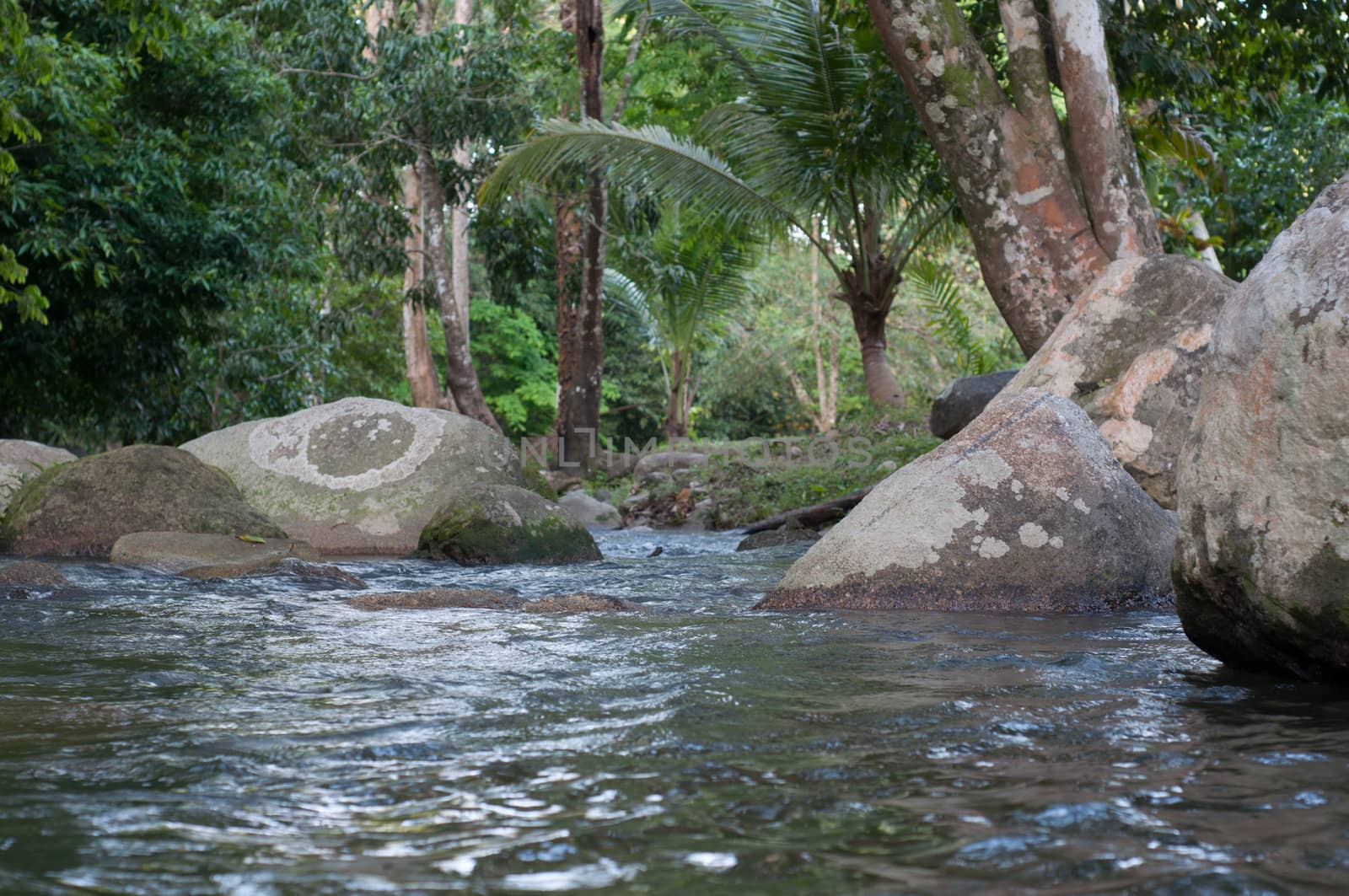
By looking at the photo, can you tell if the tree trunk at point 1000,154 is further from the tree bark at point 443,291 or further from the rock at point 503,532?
the tree bark at point 443,291

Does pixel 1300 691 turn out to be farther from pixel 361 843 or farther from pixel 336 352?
pixel 336 352

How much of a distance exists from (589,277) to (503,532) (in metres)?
8.67

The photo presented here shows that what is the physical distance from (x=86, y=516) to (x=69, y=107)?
4714 millimetres

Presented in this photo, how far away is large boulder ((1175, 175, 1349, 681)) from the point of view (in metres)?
2.95

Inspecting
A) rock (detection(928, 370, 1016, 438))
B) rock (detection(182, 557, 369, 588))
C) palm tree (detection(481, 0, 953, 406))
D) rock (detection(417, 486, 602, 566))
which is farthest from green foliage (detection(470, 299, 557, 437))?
rock (detection(182, 557, 369, 588))

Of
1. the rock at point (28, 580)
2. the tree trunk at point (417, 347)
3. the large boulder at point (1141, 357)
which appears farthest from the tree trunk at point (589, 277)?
the rock at point (28, 580)

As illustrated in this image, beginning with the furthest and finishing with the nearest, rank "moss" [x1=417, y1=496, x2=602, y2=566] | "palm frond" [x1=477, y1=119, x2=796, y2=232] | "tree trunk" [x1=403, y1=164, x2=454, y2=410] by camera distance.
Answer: "tree trunk" [x1=403, y1=164, x2=454, y2=410] → "palm frond" [x1=477, y1=119, x2=796, y2=232] → "moss" [x1=417, y1=496, x2=602, y2=566]

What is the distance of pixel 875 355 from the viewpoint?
16.8 metres

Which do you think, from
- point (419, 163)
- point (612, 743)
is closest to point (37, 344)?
point (419, 163)

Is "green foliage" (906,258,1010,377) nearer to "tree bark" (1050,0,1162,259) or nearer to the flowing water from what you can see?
"tree bark" (1050,0,1162,259)

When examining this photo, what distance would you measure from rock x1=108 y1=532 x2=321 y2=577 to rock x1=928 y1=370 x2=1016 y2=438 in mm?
5717

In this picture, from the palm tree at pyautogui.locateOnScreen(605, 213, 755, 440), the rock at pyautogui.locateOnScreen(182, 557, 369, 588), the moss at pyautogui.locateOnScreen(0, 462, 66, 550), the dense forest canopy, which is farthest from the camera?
the palm tree at pyautogui.locateOnScreen(605, 213, 755, 440)

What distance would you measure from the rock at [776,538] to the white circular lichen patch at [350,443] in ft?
8.07

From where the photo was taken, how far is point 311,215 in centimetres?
1642
